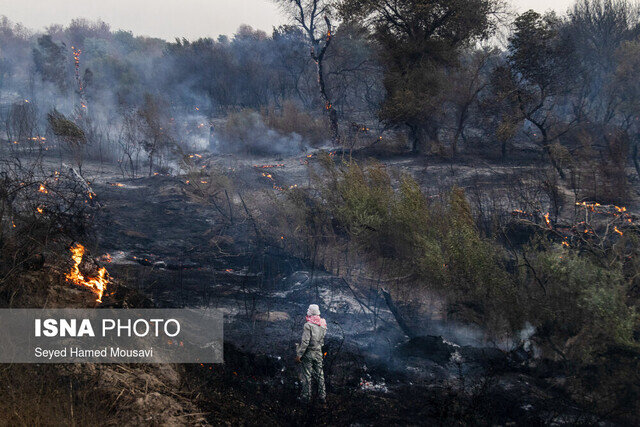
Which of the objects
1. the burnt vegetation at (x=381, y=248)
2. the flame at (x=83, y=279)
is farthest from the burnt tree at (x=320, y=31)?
the flame at (x=83, y=279)

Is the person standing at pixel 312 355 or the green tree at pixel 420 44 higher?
the green tree at pixel 420 44

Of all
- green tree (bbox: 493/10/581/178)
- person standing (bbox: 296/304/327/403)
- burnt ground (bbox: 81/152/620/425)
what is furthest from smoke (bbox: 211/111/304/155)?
person standing (bbox: 296/304/327/403)

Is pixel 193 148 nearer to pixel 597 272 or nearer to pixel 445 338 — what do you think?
pixel 445 338

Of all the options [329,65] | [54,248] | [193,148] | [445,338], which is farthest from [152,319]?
[329,65]

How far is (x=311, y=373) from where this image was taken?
551cm

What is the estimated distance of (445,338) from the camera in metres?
7.16

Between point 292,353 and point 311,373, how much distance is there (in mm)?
982

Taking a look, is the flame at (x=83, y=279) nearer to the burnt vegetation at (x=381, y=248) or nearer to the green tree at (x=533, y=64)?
the burnt vegetation at (x=381, y=248)

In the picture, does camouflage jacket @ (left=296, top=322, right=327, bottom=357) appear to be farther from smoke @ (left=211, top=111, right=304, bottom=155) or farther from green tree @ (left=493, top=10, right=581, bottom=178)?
smoke @ (left=211, top=111, right=304, bottom=155)

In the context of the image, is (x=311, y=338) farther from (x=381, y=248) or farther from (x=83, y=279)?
(x=381, y=248)

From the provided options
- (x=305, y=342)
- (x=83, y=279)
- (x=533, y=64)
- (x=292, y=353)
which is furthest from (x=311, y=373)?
(x=533, y=64)

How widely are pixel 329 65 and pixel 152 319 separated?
26293 millimetres

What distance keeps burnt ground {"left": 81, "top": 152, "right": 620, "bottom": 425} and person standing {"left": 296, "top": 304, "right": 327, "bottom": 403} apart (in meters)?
0.20

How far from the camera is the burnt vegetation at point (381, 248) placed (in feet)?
17.2
